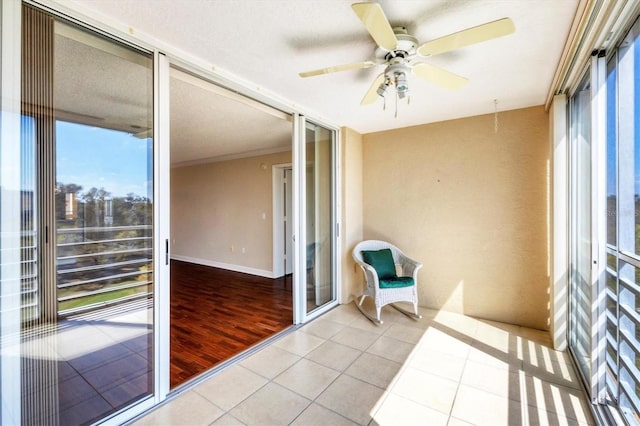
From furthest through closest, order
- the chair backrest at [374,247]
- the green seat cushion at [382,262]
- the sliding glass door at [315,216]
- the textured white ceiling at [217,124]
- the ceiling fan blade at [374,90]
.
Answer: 1. the chair backrest at [374,247]
2. the green seat cushion at [382,262]
3. the sliding glass door at [315,216]
4. the textured white ceiling at [217,124]
5. the ceiling fan blade at [374,90]

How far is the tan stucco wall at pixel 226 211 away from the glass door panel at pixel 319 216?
1502 millimetres

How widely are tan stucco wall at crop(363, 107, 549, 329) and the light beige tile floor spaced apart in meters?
0.51

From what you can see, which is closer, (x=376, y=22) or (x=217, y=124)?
(x=376, y=22)

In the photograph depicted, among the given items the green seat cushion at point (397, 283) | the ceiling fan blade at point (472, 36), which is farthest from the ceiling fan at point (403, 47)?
the green seat cushion at point (397, 283)

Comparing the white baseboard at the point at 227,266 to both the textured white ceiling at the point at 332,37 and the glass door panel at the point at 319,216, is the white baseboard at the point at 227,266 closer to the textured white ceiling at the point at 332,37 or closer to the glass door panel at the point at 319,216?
the glass door panel at the point at 319,216

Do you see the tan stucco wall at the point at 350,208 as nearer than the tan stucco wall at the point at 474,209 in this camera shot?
No

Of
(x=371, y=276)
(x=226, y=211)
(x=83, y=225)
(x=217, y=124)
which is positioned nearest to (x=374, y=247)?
(x=371, y=276)

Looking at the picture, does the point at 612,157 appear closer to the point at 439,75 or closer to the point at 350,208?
the point at 439,75

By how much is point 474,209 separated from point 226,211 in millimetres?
4625

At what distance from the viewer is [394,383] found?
2129 millimetres

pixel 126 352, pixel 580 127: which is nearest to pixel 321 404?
pixel 126 352

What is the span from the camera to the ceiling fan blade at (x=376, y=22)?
1.22 meters

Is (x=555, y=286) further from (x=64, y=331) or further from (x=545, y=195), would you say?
(x=64, y=331)

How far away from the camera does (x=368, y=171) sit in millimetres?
4180
